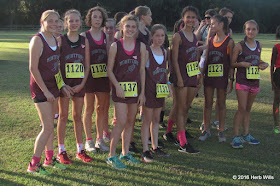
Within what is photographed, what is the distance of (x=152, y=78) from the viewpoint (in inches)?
158

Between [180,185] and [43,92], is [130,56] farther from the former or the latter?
[180,185]

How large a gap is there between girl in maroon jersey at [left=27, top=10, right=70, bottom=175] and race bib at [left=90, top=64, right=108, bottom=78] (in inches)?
28.7

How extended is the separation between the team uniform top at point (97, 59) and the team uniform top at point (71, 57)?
12.8 inches

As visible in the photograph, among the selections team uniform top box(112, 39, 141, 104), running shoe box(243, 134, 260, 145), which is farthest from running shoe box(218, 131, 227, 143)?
team uniform top box(112, 39, 141, 104)

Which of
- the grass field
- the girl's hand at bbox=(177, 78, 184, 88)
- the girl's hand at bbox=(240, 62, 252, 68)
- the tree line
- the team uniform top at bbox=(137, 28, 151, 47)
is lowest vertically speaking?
the grass field

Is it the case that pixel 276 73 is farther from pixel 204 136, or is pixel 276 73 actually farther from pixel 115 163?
pixel 115 163

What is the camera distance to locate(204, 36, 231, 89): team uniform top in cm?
465

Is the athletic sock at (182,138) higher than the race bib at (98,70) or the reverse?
the reverse

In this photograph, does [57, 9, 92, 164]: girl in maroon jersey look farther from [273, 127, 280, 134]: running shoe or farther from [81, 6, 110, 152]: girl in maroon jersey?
[273, 127, 280, 134]: running shoe

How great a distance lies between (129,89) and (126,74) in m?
0.21

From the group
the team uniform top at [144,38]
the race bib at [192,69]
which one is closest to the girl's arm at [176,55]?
the race bib at [192,69]

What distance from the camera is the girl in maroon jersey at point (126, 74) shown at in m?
3.74

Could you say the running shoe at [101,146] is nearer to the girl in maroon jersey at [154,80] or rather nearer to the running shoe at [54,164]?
the girl in maroon jersey at [154,80]

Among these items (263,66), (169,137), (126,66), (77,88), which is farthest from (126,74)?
(263,66)
